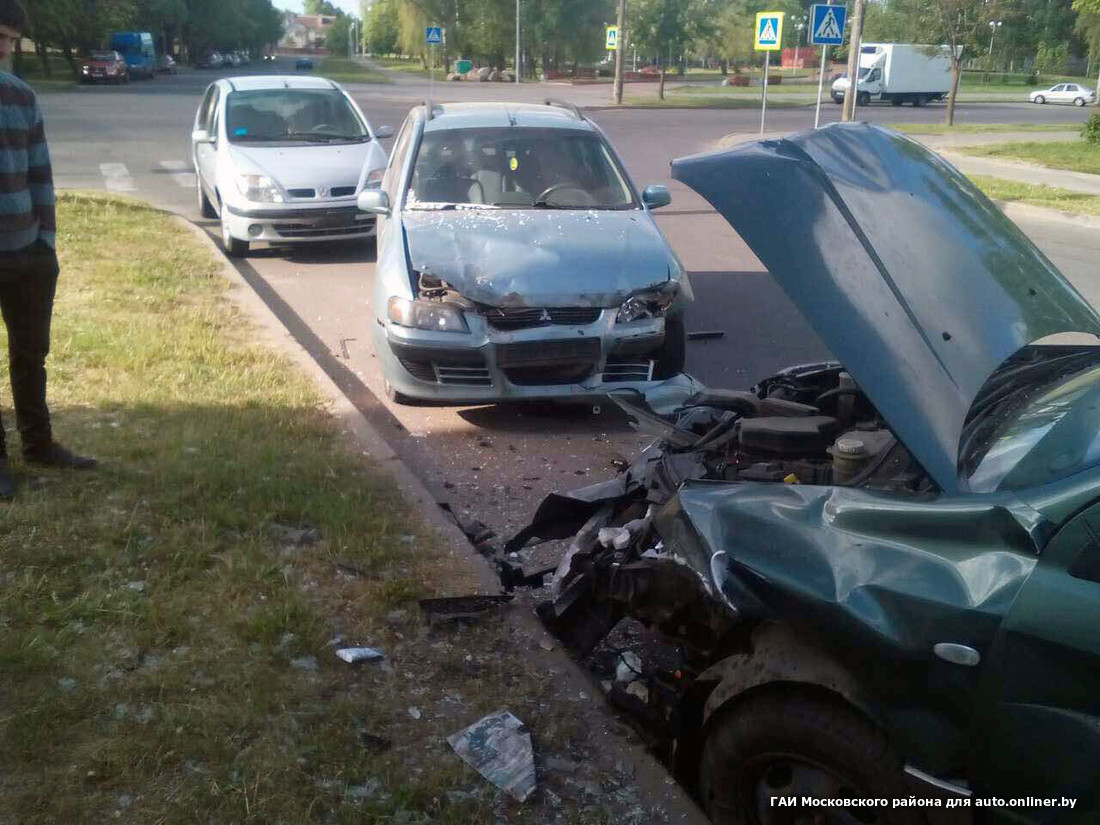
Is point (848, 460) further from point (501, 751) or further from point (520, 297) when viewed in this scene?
point (520, 297)

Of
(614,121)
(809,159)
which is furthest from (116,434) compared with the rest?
(614,121)

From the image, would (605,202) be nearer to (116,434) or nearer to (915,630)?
(116,434)

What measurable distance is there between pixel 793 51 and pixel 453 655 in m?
93.1

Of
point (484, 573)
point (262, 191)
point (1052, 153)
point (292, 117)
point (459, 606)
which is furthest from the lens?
point (1052, 153)

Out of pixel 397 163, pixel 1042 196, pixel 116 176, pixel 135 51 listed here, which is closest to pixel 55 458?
pixel 397 163

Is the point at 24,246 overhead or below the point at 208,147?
overhead

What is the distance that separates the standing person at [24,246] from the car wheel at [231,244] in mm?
6688

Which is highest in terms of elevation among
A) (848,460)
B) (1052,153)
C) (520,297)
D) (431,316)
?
(848,460)

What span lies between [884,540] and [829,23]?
66.4 ft

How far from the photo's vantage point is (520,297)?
618 cm

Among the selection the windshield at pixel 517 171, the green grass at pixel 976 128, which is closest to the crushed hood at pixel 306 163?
the windshield at pixel 517 171

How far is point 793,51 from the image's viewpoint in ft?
294

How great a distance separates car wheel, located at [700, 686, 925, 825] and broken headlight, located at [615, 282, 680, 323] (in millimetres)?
3724

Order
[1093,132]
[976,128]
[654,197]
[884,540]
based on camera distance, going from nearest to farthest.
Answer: [884,540]
[654,197]
[1093,132]
[976,128]
